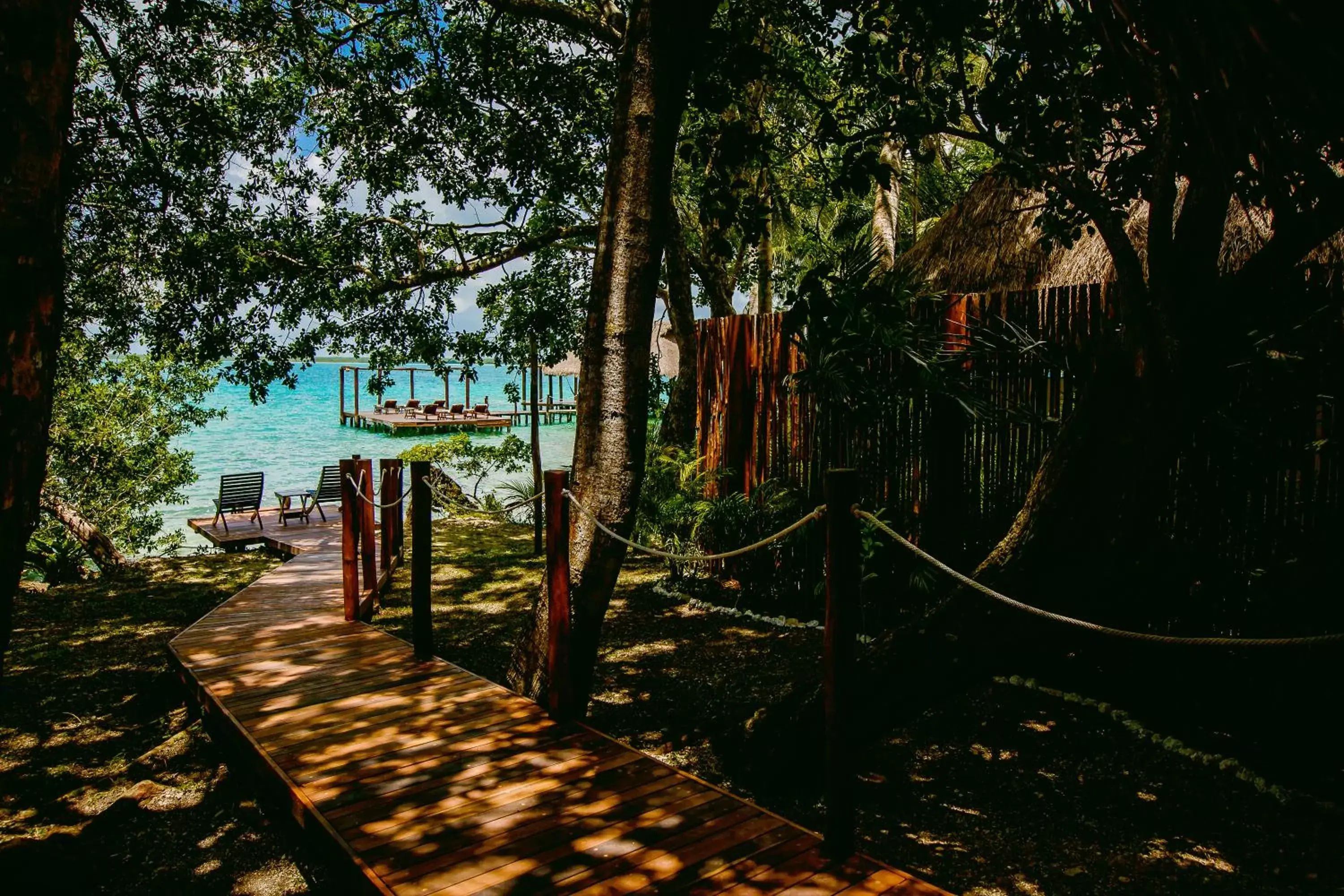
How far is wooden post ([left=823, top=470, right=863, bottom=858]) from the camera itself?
2.88 meters

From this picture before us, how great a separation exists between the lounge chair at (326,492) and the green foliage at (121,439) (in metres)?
2.67

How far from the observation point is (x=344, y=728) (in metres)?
4.15

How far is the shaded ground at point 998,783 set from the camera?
3428 millimetres

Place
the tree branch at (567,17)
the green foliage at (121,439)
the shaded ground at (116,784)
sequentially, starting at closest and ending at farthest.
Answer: the shaded ground at (116,784) → the tree branch at (567,17) → the green foliage at (121,439)

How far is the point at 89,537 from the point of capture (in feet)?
37.7

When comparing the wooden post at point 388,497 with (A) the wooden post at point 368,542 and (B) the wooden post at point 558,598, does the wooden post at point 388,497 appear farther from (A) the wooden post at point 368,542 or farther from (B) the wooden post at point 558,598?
(B) the wooden post at point 558,598

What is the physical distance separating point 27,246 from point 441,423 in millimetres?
41769

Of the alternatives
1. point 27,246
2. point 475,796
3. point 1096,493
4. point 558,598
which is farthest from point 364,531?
point 1096,493

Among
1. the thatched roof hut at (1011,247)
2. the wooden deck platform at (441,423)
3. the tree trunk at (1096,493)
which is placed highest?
the thatched roof hut at (1011,247)

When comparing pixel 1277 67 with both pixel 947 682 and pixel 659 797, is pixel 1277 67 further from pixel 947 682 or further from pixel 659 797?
pixel 659 797

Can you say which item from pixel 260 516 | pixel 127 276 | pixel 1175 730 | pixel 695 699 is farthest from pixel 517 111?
pixel 260 516

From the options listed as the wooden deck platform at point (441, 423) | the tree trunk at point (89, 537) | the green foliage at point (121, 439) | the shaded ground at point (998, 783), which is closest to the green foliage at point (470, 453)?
the green foliage at point (121, 439)

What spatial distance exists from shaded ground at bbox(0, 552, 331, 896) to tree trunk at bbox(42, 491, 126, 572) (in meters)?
3.38

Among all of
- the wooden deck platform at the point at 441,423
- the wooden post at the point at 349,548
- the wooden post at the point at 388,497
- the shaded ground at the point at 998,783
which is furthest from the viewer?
the wooden deck platform at the point at 441,423
